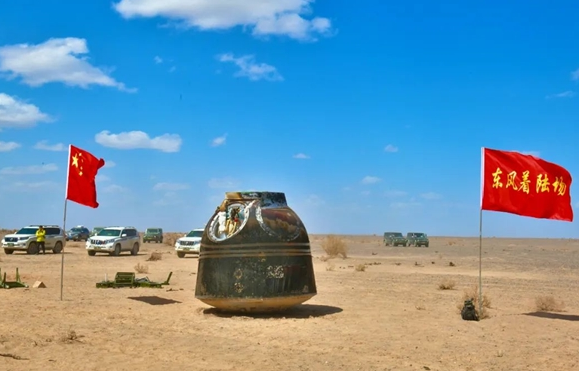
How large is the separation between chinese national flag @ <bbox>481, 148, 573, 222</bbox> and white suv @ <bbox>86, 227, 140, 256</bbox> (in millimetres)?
30381

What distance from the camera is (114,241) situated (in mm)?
40438

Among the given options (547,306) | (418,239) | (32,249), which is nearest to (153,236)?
(418,239)

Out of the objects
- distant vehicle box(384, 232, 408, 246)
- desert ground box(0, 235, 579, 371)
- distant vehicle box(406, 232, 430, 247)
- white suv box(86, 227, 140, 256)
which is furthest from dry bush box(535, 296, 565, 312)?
distant vehicle box(384, 232, 408, 246)

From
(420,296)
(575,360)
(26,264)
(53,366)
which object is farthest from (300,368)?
(26,264)

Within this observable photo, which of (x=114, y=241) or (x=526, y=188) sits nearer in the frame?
(x=526, y=188)

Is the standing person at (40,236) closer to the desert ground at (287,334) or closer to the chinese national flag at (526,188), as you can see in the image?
the desert ground at (287,334)

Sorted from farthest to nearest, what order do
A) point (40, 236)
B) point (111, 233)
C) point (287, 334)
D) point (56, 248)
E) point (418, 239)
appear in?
point (418, 239)
point (56, 248)
point (111, 233)
point (40, 236)
point (287, 334)

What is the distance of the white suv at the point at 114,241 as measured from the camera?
132ft

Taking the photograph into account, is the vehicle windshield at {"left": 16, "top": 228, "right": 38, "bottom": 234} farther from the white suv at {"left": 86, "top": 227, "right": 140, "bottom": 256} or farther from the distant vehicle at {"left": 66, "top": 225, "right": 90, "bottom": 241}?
the distant vehicle at {"left": 66, "top": 225, "right": 90, "bottom": 241}

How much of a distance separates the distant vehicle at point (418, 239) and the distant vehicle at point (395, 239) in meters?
0.75

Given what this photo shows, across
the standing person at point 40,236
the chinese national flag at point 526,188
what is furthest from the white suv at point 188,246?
the chinese national flag at point 526,188

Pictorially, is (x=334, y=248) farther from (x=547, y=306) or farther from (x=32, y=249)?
(x=547, y=306)

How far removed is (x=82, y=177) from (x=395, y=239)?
6160 centimetres

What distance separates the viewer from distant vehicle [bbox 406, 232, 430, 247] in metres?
73.2
